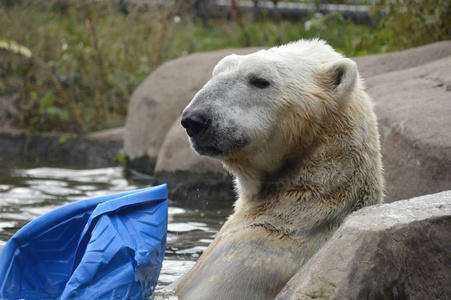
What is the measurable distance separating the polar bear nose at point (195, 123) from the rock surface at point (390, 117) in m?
1.94

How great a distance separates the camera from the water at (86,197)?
421cm

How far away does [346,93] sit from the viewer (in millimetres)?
2762

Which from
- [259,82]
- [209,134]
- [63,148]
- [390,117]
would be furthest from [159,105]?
[209,134]

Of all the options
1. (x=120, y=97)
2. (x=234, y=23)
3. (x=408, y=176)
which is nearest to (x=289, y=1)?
(x=234, y=23)

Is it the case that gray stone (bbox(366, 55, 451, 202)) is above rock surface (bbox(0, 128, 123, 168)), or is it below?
above

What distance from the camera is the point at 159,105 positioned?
24.2ft

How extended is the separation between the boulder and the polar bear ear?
14.3 ft

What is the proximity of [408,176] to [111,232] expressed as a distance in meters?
2.38

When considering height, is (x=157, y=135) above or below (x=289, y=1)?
below

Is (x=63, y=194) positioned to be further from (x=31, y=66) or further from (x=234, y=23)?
(x=234, y=23)

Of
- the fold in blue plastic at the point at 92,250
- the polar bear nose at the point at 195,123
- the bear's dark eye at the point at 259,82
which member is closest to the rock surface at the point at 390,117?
the bear's dark eye at the point at 259,82

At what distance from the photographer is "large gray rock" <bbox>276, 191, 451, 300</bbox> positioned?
2.22 meters

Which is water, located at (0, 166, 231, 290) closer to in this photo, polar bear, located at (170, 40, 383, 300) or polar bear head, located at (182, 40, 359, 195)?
polar bear, located at (170, 40, 383, 300)

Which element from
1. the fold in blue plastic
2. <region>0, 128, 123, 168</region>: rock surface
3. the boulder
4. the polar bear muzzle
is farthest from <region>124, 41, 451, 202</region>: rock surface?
the fold in blue plastic
